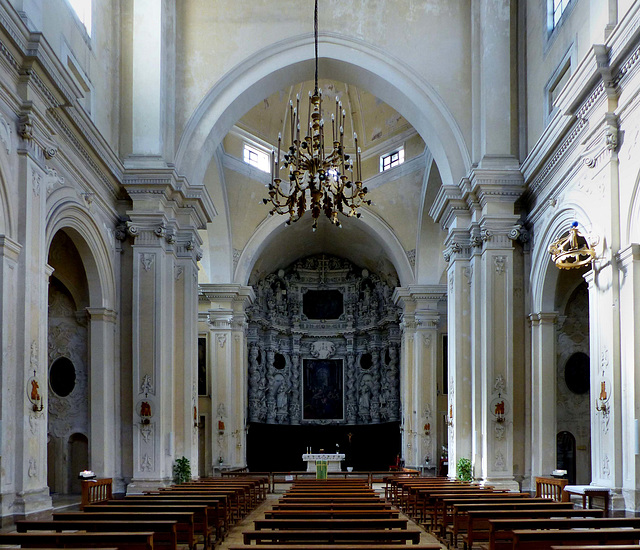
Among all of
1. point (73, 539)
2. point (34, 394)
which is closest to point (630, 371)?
point (73, 539)

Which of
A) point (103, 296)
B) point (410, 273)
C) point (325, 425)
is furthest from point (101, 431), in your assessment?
point (325, 425)

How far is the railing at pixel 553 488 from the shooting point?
11.8 metres

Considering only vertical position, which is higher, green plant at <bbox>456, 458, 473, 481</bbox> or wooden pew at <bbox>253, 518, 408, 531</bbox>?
wooden pew at <bbox>253, 518, 408, 531</bbox>

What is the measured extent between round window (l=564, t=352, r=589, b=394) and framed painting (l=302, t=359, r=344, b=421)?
17.9 metres

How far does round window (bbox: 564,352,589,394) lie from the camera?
1697 centimetres

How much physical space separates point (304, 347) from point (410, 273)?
9101mm

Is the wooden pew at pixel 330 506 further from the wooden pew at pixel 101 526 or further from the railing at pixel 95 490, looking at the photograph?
the railing at pixel 95 490

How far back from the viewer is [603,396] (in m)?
11.5

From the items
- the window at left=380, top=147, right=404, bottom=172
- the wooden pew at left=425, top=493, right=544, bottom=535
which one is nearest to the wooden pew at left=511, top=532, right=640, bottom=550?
the wooden pew at left=425, top=493, right=544, bottom=535

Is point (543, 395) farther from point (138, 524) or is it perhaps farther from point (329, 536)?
point (138, 524)

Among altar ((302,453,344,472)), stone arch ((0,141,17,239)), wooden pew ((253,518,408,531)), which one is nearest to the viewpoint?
wooden pew ((253,518,408,531))

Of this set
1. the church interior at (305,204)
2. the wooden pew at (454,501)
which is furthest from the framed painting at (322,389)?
the wooden pew at (454,501)

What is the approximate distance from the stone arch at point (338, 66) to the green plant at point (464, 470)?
19.1 ft

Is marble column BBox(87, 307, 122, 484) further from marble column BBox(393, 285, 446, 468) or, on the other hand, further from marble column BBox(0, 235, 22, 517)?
marble column BBox(393, 285, 446, 468)
